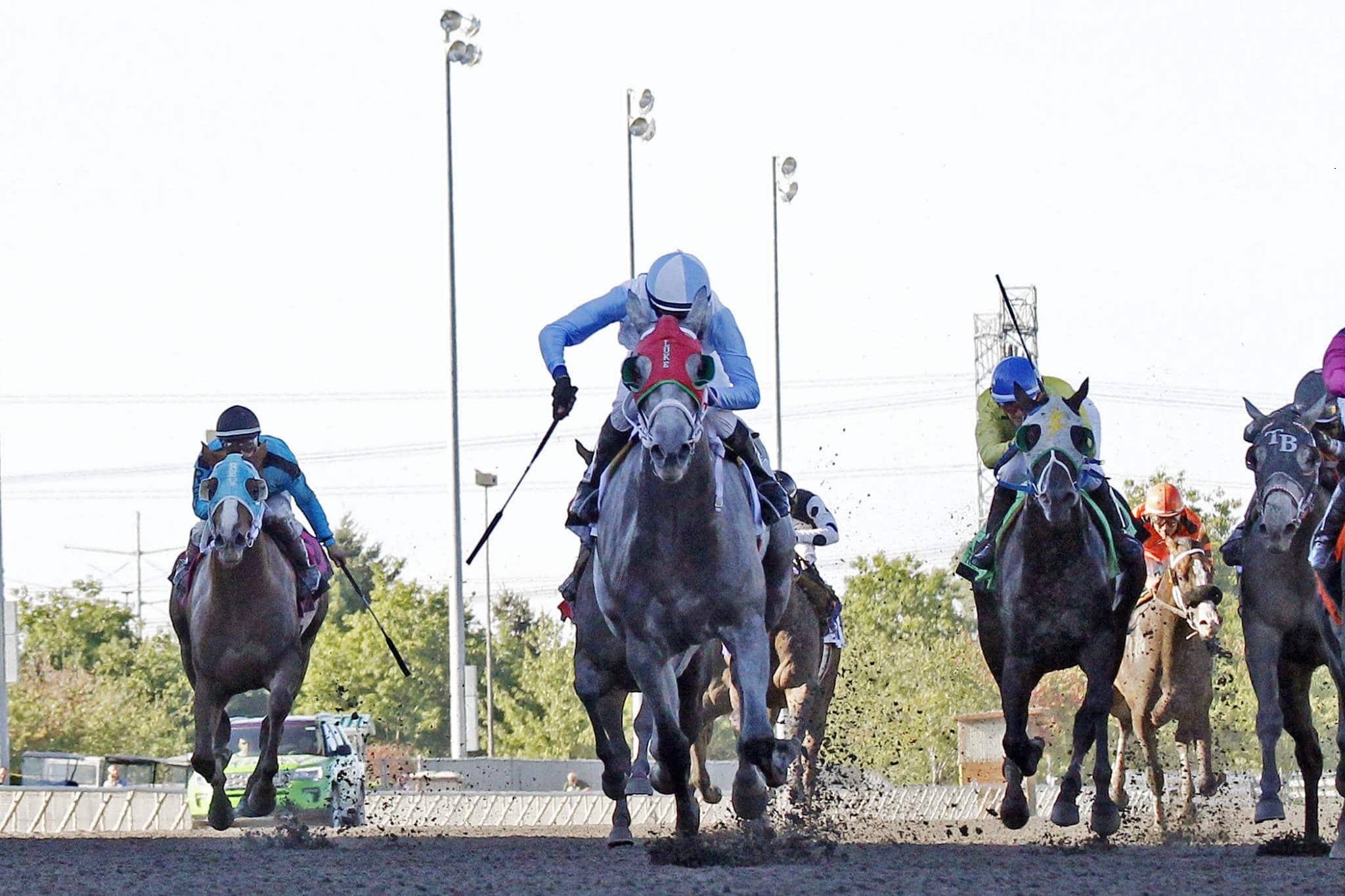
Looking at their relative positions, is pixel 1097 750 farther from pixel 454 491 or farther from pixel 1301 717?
pixel 454 491

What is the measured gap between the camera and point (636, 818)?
102 ft

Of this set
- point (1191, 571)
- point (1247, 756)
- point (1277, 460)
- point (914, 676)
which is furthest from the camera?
point (914, 676)

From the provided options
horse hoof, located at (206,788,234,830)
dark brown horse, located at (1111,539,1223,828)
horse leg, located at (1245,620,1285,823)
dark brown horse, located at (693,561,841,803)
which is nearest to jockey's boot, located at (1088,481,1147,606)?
horse leg, located at (1245,620,1285,823)

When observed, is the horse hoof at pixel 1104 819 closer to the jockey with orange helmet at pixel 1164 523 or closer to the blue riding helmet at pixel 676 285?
the blue riding helmet at pixel 676 285

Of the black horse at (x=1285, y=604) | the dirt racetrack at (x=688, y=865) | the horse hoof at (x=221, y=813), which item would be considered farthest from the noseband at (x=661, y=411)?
the horse hoof at (x=221, y=813)

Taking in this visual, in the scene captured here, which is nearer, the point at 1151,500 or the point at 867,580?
the point at 1151,500

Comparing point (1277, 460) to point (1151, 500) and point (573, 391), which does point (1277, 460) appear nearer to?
point (573, 391)

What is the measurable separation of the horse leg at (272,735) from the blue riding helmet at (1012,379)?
523 cm

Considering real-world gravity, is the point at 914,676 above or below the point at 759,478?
below

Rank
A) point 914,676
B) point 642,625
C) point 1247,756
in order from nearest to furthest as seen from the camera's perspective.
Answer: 1. point 642,625
2. point 1247,756
3. point 914,676

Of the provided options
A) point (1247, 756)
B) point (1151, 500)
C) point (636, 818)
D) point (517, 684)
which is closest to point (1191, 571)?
point (1151, 500)

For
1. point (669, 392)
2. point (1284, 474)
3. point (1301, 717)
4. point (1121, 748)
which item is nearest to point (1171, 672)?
point (1121, 748)

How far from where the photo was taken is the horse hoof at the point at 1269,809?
14688 millimetres

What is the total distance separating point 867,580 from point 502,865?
206ft
